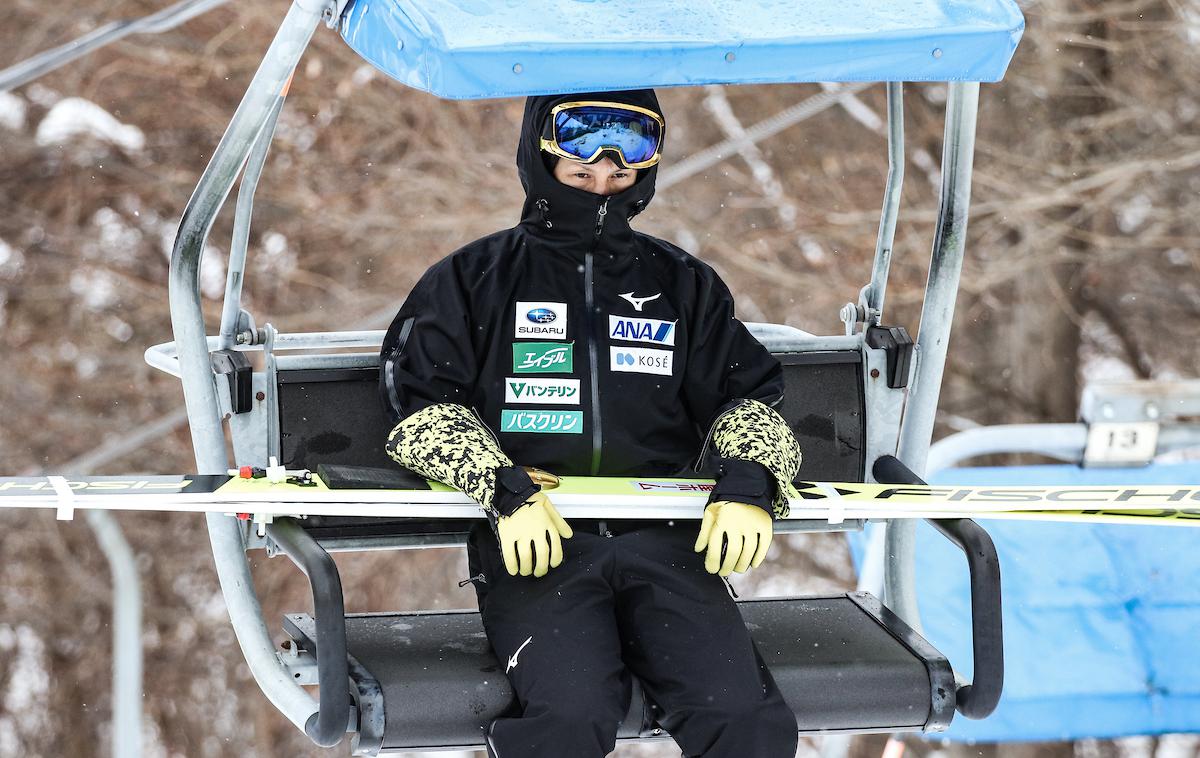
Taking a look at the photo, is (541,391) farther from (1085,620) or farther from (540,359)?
(1085,620)

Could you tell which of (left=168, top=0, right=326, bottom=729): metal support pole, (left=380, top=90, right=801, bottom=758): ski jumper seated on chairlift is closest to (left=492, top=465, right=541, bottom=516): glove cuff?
(left=380, top=90, right=801, bottom=758): ski jumper seated on chairlift

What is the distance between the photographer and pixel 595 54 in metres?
2.18

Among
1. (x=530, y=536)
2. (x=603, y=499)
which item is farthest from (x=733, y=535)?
(x=530, y=536)

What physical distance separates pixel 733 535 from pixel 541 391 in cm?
46

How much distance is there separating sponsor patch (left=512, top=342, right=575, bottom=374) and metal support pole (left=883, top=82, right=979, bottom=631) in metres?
0.71

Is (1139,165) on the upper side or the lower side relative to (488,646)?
upper

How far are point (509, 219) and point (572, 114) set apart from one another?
5.51m

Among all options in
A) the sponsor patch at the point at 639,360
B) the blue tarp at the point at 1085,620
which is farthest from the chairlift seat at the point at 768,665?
the blue tarp at the point at 1085,620

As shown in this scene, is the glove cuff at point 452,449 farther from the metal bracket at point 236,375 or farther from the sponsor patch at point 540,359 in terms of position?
the metal bracket at point 236,375

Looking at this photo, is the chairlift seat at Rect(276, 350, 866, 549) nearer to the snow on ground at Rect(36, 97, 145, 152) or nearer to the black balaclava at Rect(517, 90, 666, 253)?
the black balaclava at Rect(517, 90, 666, 253)

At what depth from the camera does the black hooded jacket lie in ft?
8.77

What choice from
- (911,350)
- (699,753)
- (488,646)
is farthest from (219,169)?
(911,350)

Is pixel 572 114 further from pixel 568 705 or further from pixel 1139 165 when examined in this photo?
pixel 1139 165

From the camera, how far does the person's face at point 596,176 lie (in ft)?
8.80
